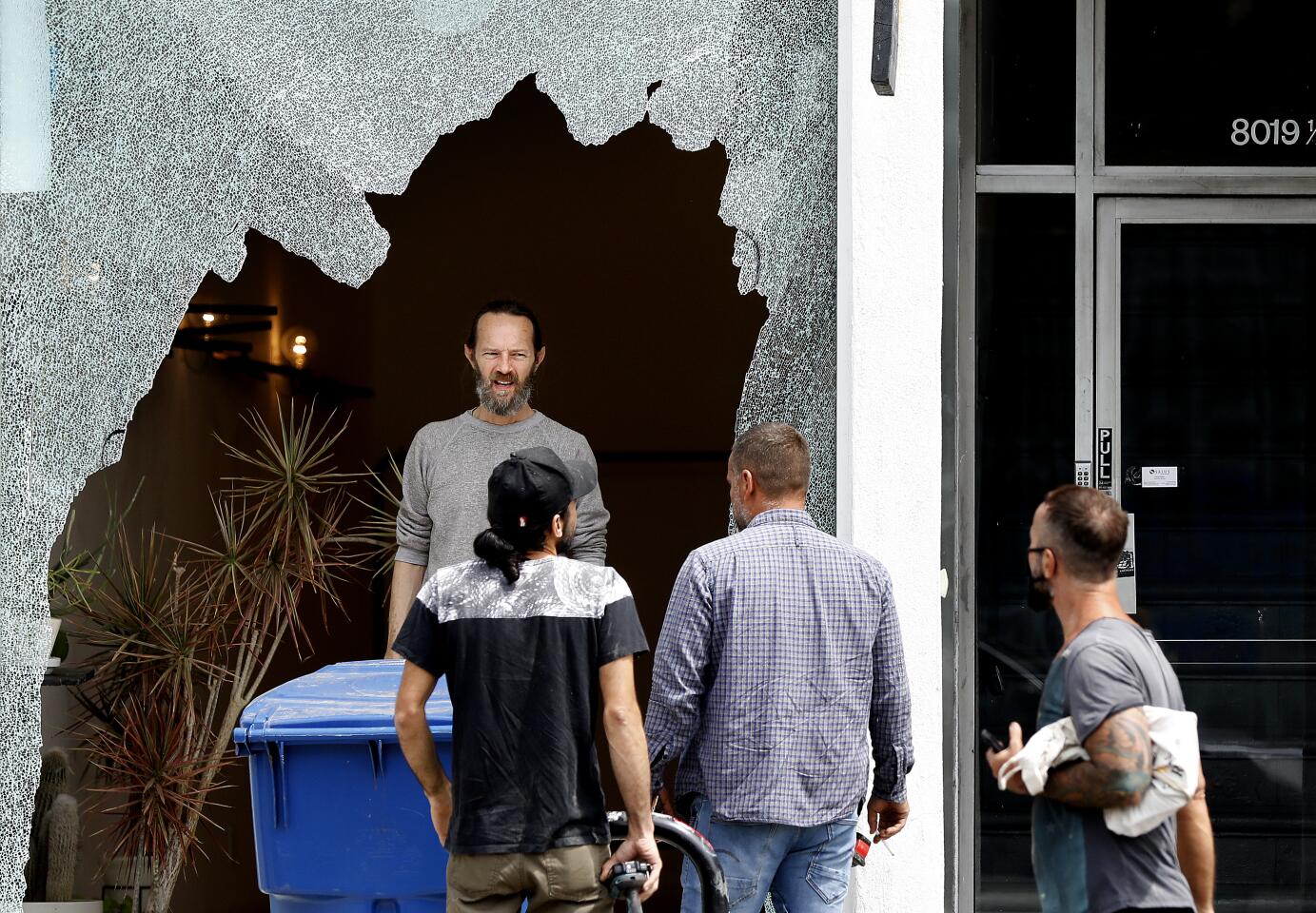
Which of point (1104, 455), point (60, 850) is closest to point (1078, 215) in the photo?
point (1104, 455)

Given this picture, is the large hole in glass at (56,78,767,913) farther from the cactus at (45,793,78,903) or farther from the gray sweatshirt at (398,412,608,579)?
the gray sweatshirt at (398,412,608,579)

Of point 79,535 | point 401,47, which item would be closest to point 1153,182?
point 401,47

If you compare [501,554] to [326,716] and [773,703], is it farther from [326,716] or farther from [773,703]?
[326,716]

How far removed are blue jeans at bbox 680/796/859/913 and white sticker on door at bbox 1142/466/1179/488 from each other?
6.58ft

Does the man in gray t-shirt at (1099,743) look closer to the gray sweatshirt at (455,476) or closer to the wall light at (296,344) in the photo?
the gray sweatshirt at (455,476)

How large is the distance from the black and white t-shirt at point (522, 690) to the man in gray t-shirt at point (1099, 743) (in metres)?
0.77

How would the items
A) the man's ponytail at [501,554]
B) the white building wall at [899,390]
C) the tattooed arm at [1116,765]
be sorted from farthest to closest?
the white building wall at [899,390]
the man's ponytail at [501,554]
the tattooed arm at [1116,765]

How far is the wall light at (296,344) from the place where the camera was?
888 cm

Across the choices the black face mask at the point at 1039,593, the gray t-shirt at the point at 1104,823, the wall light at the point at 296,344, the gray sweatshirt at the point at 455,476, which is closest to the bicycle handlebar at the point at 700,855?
the gray t-shirt at the point at 1104,823

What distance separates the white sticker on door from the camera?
4.57m

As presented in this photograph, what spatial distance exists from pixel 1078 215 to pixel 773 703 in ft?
7.47

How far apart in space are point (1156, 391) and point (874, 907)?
6.15 ft

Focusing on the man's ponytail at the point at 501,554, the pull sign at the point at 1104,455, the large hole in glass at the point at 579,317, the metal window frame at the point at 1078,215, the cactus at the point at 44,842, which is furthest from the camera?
the large hole in glass at the point at 579,317

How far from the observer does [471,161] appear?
9.94 meters
